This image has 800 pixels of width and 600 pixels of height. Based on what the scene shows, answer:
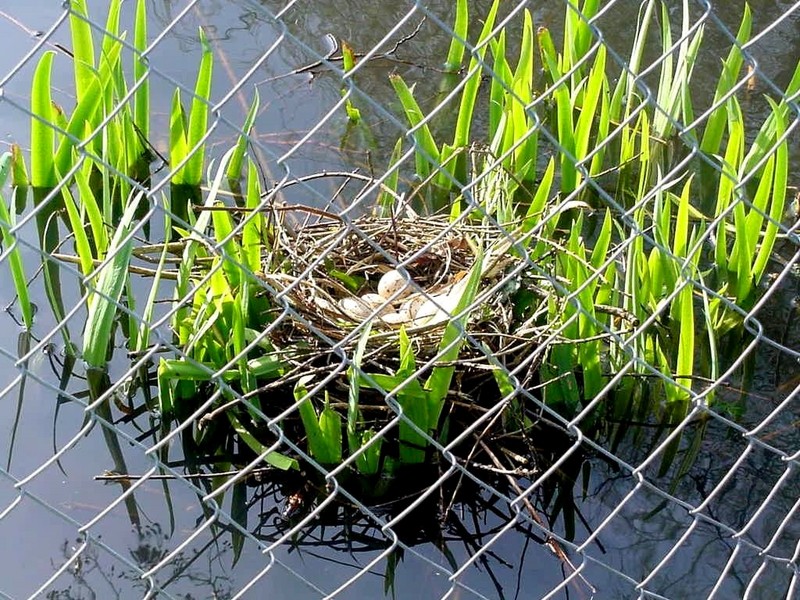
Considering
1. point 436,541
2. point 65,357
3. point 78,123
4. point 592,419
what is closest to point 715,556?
point 592,419

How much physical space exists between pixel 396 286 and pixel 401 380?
1.01 ft

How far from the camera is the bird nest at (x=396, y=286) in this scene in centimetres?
164

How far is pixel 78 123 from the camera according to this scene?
1.85m

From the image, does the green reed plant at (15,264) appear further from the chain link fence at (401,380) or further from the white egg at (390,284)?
the white egg at (390,284)

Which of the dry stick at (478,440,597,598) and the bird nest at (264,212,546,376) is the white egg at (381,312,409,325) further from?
the dry stick at (478,440,597,598)

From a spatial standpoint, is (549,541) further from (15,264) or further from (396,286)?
(15,264)

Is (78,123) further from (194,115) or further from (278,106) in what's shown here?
(278,106)

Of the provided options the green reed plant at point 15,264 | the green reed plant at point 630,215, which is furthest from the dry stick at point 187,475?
the green reed plant at point 630,215

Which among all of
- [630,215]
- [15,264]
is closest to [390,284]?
[630,215]

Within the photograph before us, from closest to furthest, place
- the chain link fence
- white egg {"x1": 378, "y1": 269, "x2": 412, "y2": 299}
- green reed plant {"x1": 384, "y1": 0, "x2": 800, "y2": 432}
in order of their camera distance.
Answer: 1. the chain link fence
2. green reed plant {"x1": 384, "y1": 0, "x2": 800, "y2": 432}
3. white egg {"x1": 378, "y1": 269, "x2": 412, "y2": 299}

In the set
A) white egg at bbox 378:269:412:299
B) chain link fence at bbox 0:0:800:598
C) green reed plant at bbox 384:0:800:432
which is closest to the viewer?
chain link fence at bbox 0:0:800:598

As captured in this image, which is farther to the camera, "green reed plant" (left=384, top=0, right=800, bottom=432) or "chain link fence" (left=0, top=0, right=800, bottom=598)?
"green reed plant" (left=384, top=0, right=800, bottom=432)

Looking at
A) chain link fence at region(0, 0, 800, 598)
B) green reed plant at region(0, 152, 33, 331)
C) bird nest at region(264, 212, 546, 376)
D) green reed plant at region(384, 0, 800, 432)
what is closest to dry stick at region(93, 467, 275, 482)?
chain link fence at region(0, 0, 800, 598)

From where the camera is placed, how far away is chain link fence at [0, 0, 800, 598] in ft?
4.82
